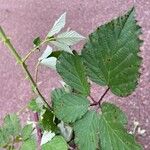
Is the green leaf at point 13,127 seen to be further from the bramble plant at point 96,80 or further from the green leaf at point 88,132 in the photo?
the green leaf at point 88,132

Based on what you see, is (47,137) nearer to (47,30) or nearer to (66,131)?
(66,131)

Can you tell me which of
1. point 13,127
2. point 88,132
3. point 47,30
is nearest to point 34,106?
point 13,127

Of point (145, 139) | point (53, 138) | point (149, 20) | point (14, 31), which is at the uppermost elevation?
point (53, 138)

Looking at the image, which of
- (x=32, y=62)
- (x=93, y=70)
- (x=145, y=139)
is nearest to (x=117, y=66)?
(x=93, y=70)

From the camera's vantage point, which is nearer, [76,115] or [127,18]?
[127,18]

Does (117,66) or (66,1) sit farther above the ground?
(117,66)

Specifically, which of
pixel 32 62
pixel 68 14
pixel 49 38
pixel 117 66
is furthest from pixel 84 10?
pixel 117 66

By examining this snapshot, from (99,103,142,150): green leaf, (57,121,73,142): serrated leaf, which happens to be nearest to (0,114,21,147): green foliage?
(57,121,73,142): serrated leaf

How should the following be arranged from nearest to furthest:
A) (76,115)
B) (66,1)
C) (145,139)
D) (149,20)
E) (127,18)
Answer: (127,18) < (76,115) < (145,139) < (149,20) < (66,1)

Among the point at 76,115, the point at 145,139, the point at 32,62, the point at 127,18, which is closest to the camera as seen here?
the point at 127,18

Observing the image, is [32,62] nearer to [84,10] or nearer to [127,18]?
[84,10]
